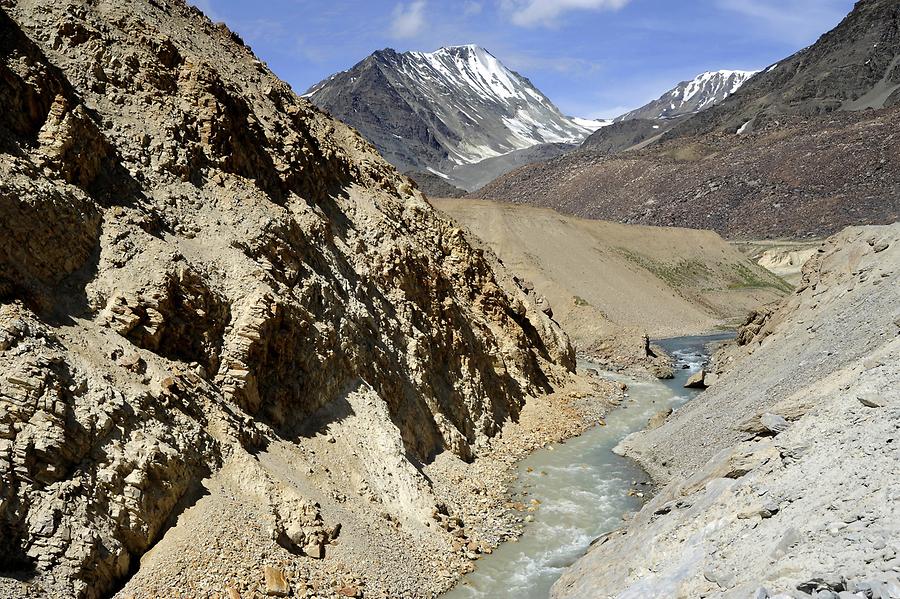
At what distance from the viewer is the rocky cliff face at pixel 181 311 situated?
10.9m

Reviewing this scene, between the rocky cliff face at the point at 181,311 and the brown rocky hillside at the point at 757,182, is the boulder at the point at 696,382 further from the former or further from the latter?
the brown rocky hillside at the point at 757,182

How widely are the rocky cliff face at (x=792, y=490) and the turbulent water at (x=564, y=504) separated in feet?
3.57

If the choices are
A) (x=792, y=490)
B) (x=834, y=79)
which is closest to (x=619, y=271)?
(x=792, y=490)

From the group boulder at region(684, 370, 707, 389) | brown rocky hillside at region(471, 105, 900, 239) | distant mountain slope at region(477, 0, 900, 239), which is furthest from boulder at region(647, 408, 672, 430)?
distant mountain slope at region(477, 0, 900, 239)

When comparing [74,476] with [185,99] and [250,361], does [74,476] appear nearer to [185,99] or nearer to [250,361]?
[250,361]

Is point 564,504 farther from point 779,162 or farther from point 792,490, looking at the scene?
point 779,162

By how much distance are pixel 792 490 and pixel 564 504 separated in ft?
29.0

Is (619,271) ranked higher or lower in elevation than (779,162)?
lower

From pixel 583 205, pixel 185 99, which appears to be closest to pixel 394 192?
pixel 185 99

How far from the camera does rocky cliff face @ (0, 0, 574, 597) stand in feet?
35.6

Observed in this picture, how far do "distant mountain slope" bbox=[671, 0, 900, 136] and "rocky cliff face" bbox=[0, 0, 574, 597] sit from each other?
4666 inches

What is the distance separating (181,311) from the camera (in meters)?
14.5

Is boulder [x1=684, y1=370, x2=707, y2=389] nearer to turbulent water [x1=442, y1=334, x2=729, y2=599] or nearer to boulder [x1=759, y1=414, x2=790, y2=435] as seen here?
turbulent water [x1=442, y1=334, x2=729, y2=599]

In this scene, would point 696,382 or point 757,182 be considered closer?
point 696,382
